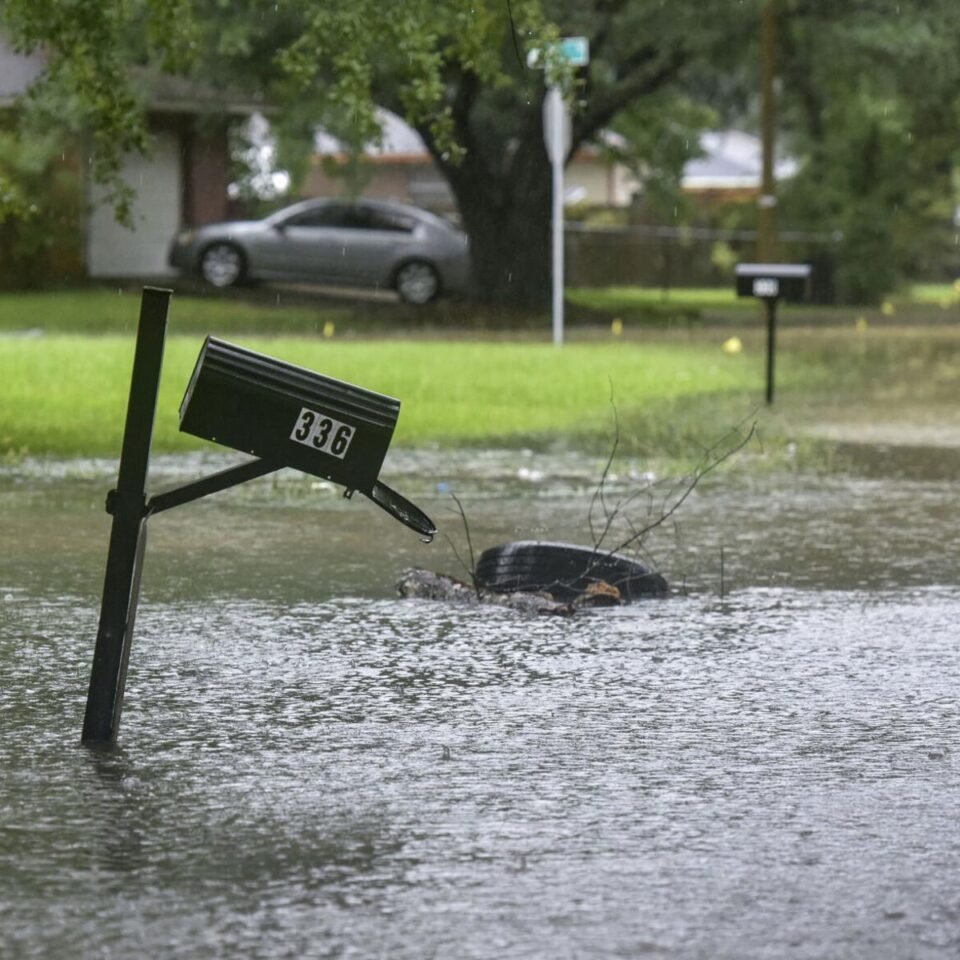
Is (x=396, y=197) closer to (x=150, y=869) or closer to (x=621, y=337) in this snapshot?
(x=621, y=337)

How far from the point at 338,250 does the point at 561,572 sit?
95.8 ft

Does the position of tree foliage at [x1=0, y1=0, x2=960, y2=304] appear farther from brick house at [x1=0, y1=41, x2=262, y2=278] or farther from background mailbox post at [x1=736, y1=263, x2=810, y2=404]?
background mailbox post at [x1=736, y1=263, x2=810, y2=404]

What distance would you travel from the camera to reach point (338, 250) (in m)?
38.7

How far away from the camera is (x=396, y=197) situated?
62844 mm

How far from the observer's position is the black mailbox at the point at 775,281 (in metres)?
18.6

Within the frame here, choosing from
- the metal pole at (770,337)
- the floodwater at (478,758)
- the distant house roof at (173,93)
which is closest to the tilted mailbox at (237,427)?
the floodwater at (478,758)

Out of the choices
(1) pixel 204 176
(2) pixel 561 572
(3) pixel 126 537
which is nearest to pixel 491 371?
(2) pixel 561 572

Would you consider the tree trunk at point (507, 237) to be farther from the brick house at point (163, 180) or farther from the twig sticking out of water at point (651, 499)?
the twig sticking out of water at point (651, 499)

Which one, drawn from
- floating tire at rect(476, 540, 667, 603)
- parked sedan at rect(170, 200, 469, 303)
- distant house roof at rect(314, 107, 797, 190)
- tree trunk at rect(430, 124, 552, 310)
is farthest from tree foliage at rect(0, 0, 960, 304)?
distant house roof at rect(314, 107, 797, 190)

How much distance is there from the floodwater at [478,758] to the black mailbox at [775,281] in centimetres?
684

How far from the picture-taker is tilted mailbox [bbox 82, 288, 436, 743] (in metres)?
6.80

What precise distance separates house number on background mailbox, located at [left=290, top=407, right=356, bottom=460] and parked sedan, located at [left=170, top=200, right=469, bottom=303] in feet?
103

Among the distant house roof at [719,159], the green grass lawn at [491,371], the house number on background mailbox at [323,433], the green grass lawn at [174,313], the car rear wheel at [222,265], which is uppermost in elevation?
the distant house roof at [719,159]

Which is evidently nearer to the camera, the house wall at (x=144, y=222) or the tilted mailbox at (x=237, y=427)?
the tilted mailbox at (x=237, y=427)
